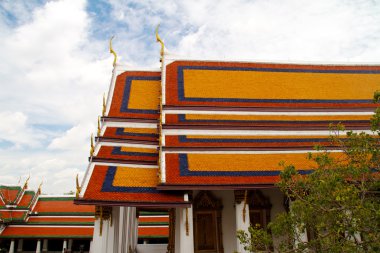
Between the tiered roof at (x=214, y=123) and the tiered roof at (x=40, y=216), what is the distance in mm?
11465

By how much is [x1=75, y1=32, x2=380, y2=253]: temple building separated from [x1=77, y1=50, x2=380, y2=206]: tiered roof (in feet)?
0.16

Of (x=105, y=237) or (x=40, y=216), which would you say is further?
(x=40, y=216)

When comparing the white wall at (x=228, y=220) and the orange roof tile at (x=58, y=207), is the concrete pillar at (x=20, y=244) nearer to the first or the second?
the orange roof tile at (x=58, y=207)

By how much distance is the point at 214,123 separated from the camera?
15.3 meters

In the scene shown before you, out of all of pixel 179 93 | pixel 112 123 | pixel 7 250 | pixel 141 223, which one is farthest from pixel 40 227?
pixel 179 93

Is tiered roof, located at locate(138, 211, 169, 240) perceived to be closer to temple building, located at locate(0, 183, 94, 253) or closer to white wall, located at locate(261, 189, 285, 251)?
temple building, located at locate(0, 183, 94, 253)

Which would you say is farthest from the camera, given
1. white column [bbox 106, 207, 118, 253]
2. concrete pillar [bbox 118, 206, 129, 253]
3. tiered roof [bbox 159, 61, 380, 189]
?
concrete pillar [bbox 118, 206, 129, 253]

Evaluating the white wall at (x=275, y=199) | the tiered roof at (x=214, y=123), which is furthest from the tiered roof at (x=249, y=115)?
the white wall at (x=275, y=199)

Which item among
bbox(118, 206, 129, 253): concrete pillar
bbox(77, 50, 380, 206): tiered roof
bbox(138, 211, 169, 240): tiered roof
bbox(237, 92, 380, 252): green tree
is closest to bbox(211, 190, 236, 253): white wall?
bbox(77, 50, 380, 206): tiered roof

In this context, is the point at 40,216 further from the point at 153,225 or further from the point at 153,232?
the point at 153,232

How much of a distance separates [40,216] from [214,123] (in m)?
16.9

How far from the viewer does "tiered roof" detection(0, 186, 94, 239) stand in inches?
913

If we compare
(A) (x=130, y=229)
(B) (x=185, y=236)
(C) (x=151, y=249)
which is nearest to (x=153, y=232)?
(C) (x=151, y=249)

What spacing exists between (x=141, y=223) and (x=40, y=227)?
7465 mm
